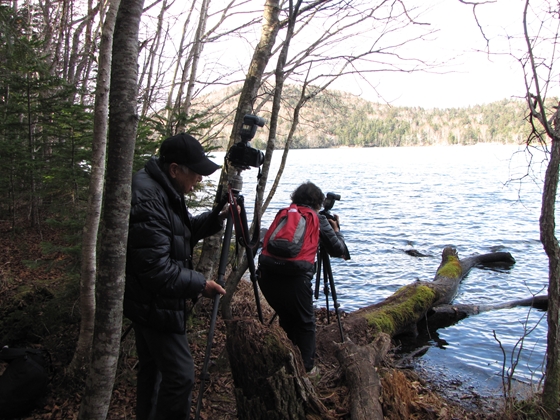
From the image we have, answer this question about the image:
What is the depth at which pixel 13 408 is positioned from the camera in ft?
10.5

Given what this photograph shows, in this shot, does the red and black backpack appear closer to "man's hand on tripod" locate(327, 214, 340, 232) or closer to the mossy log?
"man's hand on tripod" locate(327, 214, 340, 232)

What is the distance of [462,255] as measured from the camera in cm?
1325

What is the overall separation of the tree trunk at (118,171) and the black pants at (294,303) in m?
1.64

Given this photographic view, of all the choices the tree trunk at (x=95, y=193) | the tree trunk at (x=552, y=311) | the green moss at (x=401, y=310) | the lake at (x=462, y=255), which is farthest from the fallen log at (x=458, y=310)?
the tree trunk at (x=95, y=193)

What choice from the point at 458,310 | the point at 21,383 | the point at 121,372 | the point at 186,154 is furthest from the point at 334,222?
the point at 458,310

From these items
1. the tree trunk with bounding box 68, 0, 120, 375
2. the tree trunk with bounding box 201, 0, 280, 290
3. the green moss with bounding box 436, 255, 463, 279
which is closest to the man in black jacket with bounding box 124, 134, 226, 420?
the tree trunk with bounding box 68, 0, 120, 375

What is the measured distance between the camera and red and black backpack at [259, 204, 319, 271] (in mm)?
3521

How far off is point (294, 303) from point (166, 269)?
1663 mm

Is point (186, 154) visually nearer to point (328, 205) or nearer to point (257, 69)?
point (328, 205)

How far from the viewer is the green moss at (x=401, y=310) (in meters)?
6.40

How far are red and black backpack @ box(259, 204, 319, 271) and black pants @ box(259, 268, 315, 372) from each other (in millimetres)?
132

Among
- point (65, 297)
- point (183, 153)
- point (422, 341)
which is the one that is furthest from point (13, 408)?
point (422, 341)

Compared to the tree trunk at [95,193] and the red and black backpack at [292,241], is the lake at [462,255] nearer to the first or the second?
the red and black backpack at [292,241]

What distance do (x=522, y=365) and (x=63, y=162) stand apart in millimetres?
7218
